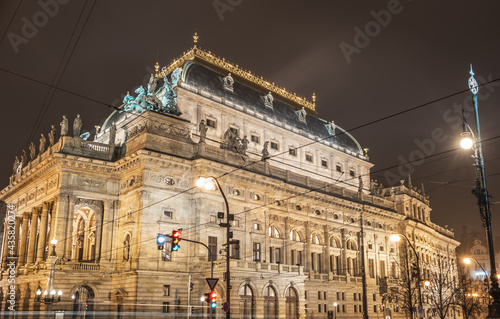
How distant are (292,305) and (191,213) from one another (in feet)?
45.4

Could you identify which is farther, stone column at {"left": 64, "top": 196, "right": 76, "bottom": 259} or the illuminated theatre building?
stone column at {"left": 64, "top": 196, "right": 76, "bottom": 259}

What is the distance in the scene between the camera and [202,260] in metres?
42.4

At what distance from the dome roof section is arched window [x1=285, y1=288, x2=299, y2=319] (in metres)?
16.1

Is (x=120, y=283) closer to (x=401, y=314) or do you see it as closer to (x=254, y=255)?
(x=254, y=255)

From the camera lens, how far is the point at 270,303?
45062 millimetres

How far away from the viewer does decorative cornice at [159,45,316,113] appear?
190ft

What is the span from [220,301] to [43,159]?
21.2 metres

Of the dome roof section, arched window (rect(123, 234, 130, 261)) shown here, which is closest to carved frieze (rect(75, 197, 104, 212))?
arched window (rect(123, 234, 130, 261))

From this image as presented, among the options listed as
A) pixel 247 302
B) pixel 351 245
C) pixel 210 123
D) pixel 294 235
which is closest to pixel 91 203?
pixel 210 123

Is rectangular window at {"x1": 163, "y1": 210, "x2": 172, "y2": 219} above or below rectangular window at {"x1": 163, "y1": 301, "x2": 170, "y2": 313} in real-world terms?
above

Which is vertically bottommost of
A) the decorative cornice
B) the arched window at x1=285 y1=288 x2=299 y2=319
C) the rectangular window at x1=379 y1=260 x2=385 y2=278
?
the arched window at x1=285 y1=288 x2=299 y2=319

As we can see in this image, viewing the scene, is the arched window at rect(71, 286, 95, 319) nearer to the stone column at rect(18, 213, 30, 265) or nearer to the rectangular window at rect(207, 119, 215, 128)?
the stone column at rect(18, 213, 30, 265)

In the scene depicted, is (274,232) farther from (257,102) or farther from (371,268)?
(371,268)

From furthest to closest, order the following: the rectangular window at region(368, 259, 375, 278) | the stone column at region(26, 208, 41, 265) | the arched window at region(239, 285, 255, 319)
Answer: the rectangular window at region(368, 259, 375, 278) < the stone column at region(26, 208, 41, 265) < the arched window at region(239, 285, 255, 319)
